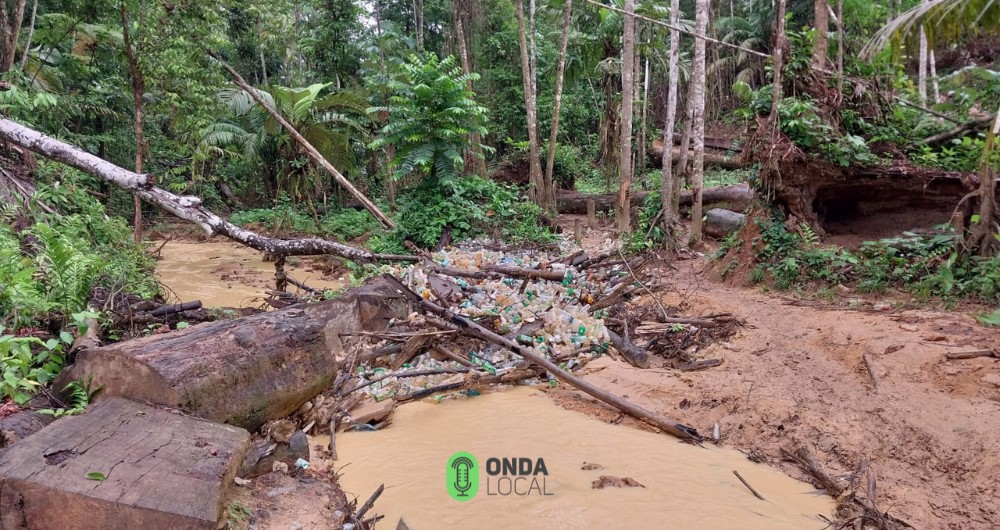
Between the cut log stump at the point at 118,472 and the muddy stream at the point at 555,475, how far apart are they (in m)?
0.97

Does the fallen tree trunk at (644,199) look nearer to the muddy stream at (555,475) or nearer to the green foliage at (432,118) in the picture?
the green foliage at (432,118)

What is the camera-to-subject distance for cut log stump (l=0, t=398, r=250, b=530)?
2.32m

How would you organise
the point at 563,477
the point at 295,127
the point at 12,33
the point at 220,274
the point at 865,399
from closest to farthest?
1. the point at 563,477
2. the point at 865,399
3. the point at 12,33
4. the point at 220,274
5. the point at 295,127

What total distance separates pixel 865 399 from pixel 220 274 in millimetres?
11301

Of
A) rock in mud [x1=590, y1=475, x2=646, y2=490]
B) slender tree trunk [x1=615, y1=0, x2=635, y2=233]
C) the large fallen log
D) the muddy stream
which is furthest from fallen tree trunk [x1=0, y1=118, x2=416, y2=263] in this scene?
slender tree trunk [x1=615, y1=0, x2=635, y2=233]

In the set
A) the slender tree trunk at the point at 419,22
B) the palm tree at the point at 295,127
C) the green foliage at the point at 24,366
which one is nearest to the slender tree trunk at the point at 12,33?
the palm tree at the point at 295,127

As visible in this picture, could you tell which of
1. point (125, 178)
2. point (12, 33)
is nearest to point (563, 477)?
point (125, 178)

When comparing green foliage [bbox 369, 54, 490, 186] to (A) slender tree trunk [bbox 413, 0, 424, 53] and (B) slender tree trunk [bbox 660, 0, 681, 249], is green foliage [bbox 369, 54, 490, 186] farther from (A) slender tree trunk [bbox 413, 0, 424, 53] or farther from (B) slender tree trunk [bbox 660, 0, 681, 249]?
(A) slender tree trunk [bbox 413, 0, 424, 53]

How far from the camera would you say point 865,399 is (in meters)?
4.38

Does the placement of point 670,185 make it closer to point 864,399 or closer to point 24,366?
point 864,399

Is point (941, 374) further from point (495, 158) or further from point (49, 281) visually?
point (495, 158)

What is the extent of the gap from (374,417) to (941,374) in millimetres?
4552

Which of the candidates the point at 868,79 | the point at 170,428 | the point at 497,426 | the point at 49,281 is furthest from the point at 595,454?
the point at 868,79

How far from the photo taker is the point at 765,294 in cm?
752
